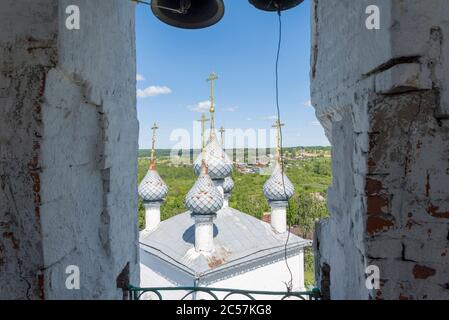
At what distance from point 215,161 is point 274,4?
7553 mm

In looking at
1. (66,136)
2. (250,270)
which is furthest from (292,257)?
(66,136)

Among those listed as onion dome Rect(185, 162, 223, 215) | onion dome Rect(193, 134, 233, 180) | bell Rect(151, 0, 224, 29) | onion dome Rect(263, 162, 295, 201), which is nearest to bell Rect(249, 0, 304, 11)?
bell Rect(151, 0, 224, 29)

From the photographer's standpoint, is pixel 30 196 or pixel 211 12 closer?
pixel 30 196

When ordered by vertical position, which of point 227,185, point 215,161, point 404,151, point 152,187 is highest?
point 404,151

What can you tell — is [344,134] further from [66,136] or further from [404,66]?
[66,136]

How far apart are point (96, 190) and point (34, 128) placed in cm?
58

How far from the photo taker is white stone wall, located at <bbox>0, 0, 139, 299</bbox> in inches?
48.8

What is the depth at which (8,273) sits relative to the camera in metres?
1.26

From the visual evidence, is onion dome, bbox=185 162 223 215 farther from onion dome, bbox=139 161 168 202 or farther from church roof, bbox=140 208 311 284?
onion dome, bbox=139 161 168 202

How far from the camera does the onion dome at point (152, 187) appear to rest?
→ 9344 mm

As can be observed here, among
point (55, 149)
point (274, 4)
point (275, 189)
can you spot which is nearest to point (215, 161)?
point (275, 189)

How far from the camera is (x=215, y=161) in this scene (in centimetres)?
974

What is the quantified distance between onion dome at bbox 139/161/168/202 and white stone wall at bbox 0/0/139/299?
7.60 meters

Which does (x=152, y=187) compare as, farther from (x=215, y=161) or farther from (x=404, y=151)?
(x=404, y=151)
